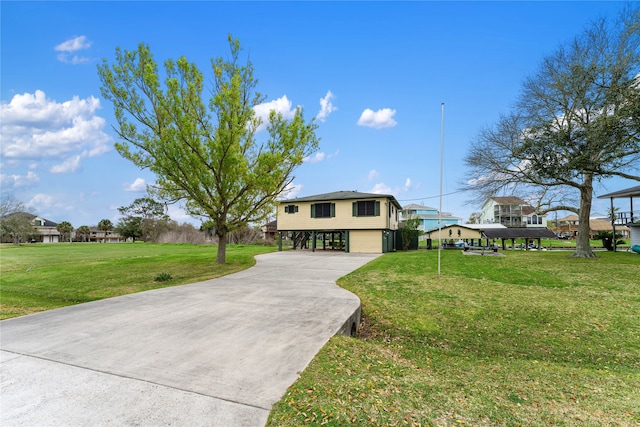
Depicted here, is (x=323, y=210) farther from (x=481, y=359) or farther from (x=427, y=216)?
(x=427, y=216)

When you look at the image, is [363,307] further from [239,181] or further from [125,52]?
[125,52]

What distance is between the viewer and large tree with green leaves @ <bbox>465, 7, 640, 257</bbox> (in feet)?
35.2

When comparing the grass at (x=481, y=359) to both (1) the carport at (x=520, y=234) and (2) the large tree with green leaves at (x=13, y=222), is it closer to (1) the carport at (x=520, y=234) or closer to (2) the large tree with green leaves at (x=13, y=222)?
(1) the carport at (x=520, y=234)

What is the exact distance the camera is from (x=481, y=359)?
15.4 feet

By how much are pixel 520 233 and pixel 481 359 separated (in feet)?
83.4

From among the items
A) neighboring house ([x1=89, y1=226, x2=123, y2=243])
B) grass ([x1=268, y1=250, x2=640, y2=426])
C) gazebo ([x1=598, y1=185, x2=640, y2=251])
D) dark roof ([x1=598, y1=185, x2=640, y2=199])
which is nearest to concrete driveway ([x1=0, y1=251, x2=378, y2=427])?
grass ([x1=268, y1=250, x2=640, y2=426])

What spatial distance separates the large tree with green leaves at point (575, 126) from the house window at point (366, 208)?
6.53 meters

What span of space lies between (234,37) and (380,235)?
15983mm

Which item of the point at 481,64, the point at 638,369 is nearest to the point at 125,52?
the point at 481,64

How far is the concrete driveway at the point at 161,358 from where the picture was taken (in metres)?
2.67

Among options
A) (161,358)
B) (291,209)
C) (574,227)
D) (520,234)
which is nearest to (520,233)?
(520,234)

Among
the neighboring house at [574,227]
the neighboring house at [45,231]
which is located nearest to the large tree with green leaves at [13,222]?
the neighboring house at [45,231]

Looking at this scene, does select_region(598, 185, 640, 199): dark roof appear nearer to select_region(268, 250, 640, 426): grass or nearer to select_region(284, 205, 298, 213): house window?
select_region(268, 250, 640, 426): grass

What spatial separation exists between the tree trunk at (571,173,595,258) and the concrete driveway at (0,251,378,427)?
16.8 m
